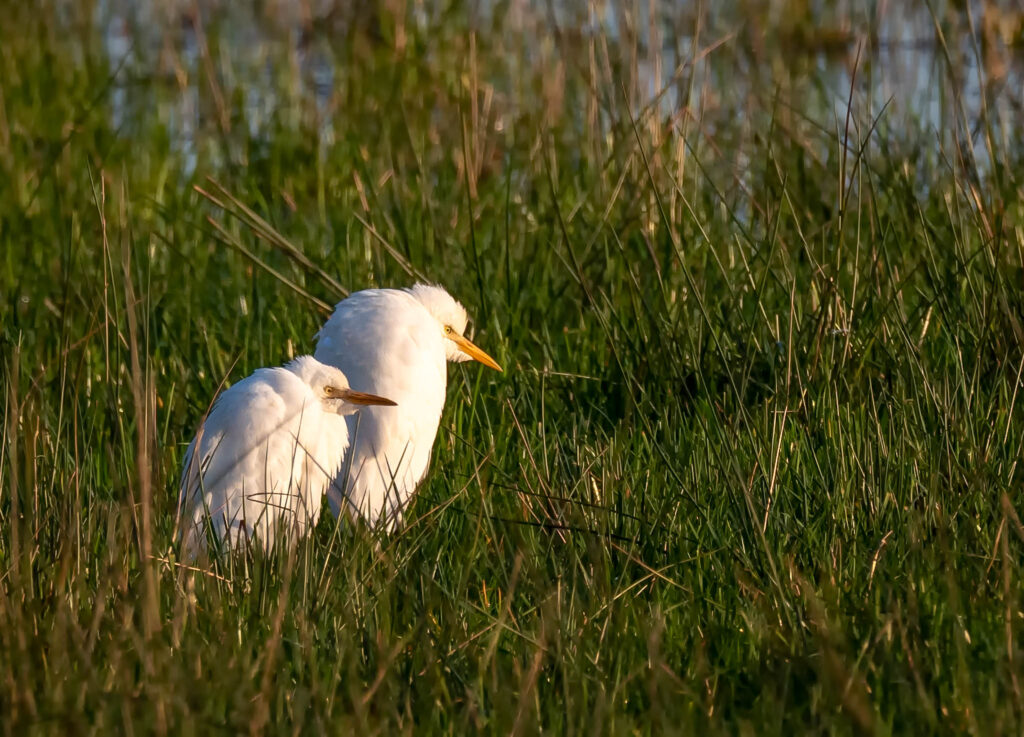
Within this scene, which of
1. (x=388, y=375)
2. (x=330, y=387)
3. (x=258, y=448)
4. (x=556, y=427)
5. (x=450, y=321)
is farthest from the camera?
(x=450, y=321)

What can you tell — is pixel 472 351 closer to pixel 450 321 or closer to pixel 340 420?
pixel 450 321

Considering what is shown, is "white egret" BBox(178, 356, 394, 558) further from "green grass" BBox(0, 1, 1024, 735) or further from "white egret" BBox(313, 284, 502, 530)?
"white egret" BBox(313, 284, 502, 530)

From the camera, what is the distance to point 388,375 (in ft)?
10.8

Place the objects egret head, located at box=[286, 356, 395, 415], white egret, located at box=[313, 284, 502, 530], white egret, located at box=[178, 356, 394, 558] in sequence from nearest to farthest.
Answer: white egret, located at box=[178, 356, 394, 558], egret head, located at box=[286, 356, 395, 415], white egret, located at box=[313, 284, 502, 530]

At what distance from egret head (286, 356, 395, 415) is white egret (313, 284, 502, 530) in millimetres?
162

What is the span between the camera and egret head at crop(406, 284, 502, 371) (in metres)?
3.48

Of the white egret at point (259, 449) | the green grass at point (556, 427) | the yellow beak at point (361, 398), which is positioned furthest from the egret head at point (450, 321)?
the white egret at point (259, 449)

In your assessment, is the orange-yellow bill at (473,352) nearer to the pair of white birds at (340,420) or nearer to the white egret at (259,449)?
the pair of white birds at (340,420)

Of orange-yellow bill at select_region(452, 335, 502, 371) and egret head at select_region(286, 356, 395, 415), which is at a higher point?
egret head at select_region(286, 356, 395, 415)

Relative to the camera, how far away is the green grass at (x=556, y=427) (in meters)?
2.00

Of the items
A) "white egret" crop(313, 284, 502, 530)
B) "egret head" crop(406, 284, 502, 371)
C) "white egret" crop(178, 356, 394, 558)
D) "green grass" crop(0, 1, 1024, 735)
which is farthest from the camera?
"egret head" crop(406, 284, 502, 371)

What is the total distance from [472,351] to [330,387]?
1.86ft

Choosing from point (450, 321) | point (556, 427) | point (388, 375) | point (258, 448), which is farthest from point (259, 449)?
point (450, 321)

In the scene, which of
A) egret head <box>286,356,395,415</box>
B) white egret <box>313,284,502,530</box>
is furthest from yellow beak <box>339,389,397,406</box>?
white egret <box>313,284,502,530</box>
